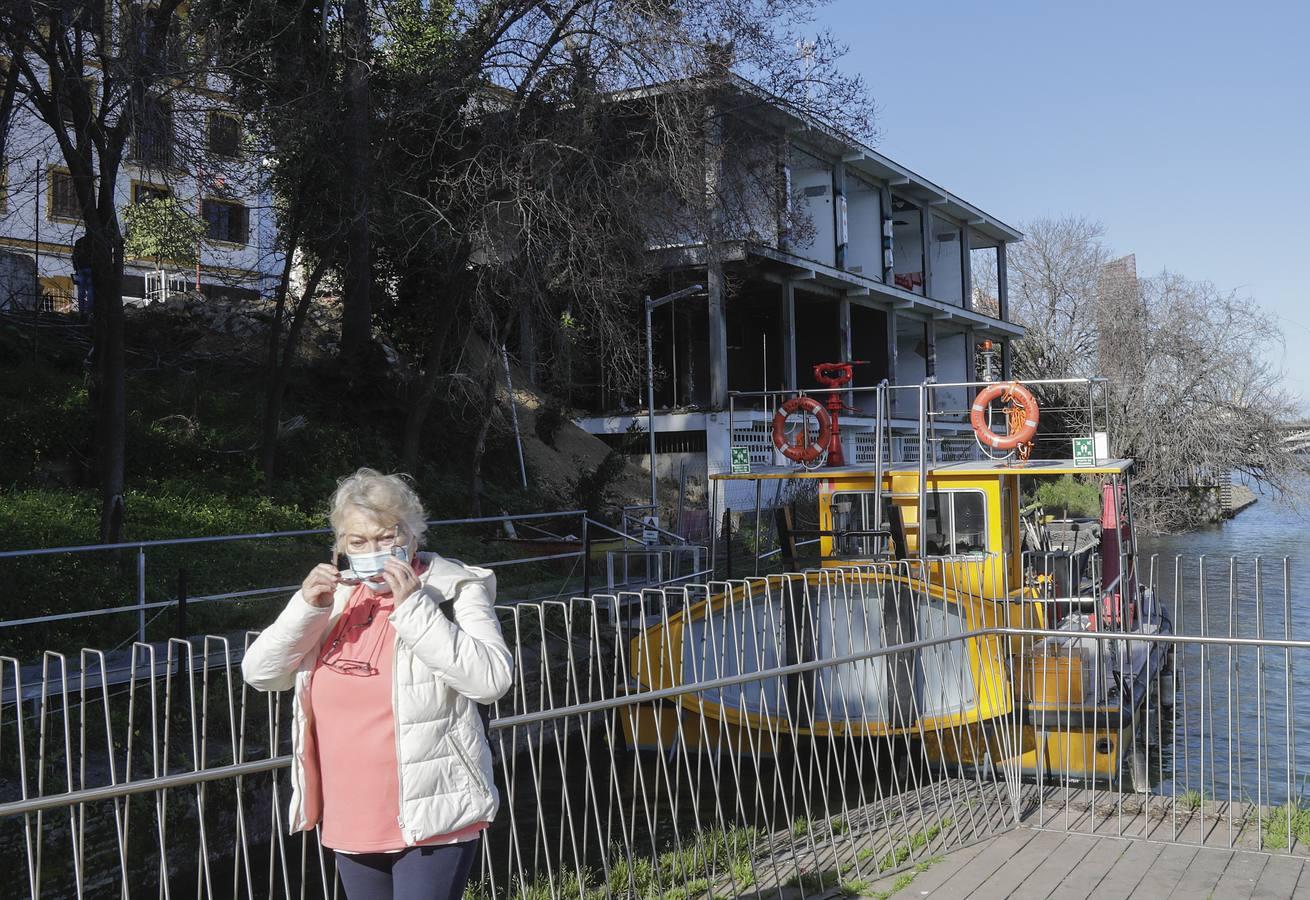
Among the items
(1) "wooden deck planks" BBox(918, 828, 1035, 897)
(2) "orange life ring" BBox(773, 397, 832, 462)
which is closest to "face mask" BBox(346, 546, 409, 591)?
(1) "wooden deck planks" BBox(918, 828, 1035, 897)

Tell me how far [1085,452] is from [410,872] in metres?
9.74

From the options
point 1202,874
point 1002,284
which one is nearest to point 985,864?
point 1202,874

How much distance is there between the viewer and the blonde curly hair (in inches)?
134

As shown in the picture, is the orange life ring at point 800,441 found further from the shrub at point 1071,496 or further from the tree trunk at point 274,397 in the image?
the shrub at point 1071,496

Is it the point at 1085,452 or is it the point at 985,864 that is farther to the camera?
the point at 1085,452

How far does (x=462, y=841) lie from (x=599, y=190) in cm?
1261

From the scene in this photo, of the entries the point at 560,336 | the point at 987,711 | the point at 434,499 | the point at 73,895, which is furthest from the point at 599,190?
the point at 73,895

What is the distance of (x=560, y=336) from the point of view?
60.3 feet

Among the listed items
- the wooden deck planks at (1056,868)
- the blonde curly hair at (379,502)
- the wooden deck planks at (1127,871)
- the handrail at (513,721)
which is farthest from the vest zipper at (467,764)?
the wooden deck planks at (1127,871)

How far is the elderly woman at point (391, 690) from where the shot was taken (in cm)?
330

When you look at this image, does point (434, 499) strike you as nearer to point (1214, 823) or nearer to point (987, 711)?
point (987, 711)

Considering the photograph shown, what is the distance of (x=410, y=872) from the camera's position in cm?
339

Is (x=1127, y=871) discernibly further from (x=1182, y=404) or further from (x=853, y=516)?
(x=1182, y=404)

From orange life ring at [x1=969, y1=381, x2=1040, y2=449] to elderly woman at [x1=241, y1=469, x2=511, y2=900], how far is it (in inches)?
360
